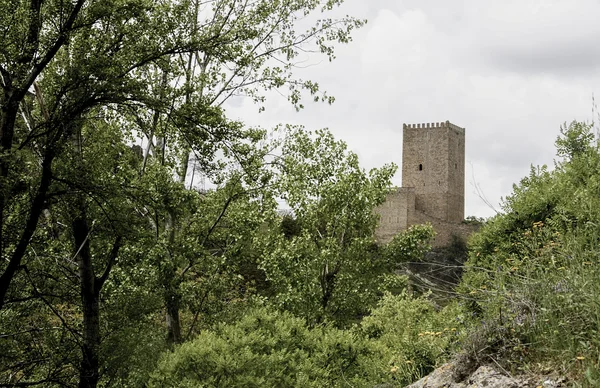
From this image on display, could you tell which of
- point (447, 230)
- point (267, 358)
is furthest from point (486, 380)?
point (447, 230)

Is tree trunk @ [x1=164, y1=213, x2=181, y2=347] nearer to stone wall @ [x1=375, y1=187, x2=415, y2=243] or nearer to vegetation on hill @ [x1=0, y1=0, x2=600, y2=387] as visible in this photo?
vegetation on hill @ [x1=0, y1=0, x2=600, y2=387]

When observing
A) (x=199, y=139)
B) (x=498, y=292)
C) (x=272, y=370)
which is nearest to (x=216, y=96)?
(x=199, y=139)

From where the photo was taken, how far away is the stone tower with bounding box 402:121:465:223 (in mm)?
63188

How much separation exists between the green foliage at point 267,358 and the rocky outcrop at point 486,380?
14.4 feet

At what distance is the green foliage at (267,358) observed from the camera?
360 inches

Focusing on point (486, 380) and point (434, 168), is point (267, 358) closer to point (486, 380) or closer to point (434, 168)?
point (486, 380)

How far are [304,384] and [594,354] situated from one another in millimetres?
6420

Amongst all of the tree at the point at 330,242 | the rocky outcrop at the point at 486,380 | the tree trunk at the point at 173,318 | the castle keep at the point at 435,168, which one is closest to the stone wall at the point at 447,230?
the castle keep at the point at 435,168

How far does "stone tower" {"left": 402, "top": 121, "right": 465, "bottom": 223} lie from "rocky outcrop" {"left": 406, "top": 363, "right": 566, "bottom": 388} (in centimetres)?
5924

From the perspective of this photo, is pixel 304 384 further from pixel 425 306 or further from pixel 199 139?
pixel 425 306

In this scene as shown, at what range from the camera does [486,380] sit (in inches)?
156

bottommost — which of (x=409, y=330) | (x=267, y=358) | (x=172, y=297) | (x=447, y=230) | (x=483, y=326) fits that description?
(x=267, y=358)

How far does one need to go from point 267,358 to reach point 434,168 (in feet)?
182

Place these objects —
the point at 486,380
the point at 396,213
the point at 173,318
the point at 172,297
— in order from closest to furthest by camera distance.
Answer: the point at 486,380, the point at 172,297, the point at 173,318, the point at 396,213
